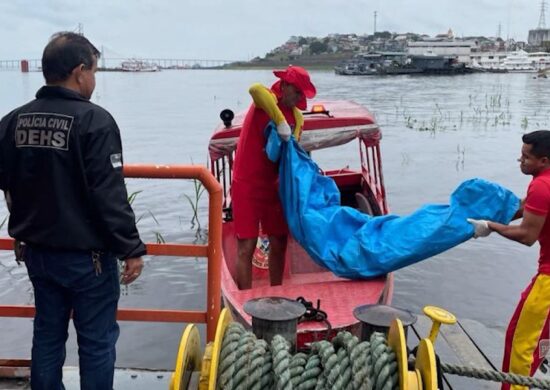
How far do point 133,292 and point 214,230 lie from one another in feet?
18.9

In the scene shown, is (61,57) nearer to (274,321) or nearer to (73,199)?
(73,199)

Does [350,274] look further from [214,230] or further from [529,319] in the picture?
[214,230]

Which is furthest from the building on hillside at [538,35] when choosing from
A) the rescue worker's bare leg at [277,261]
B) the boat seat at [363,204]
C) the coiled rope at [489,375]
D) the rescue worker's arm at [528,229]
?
the coiled rope at [489,375]

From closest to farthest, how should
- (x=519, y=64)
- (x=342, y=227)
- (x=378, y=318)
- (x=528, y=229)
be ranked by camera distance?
(x=378, y=318) < (x=528, y=229) < (x=342, y=227) < (x=519, y=64)

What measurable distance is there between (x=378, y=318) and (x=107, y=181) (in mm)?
1394

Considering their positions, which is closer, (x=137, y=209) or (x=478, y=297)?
(x=478, y=297)

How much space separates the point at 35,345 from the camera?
2973 millimetres

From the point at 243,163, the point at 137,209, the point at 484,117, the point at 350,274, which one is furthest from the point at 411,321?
the point at 484,117

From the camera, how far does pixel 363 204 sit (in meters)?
7.77

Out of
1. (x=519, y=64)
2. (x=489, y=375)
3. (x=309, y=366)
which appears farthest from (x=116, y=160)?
(x=519, y=64)

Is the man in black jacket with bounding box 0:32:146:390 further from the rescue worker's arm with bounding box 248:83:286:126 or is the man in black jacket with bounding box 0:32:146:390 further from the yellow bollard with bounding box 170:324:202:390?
the rescue worker's arm with bounding box 248:83:286:126

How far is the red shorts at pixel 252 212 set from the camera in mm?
5215

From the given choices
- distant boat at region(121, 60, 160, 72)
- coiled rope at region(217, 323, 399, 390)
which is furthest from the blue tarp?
distant boat at region(121, 60, 160, 72)

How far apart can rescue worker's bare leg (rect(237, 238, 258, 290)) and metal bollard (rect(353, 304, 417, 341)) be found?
2290 mm
